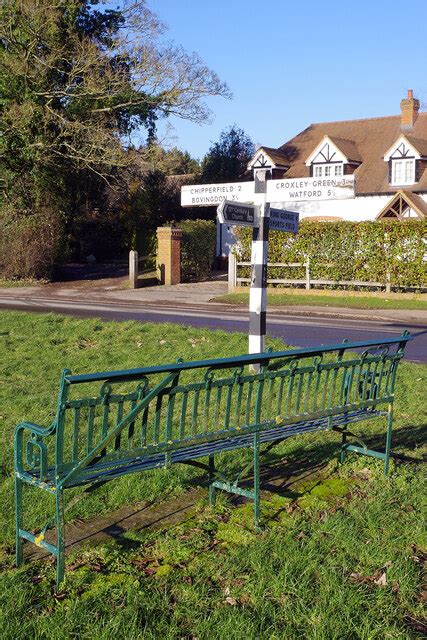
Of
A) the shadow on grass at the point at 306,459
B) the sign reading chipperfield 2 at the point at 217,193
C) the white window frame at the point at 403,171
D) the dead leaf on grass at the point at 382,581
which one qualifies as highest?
the white window frame at the point at 403,171

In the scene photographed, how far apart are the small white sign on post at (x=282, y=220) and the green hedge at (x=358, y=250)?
53.5 ft

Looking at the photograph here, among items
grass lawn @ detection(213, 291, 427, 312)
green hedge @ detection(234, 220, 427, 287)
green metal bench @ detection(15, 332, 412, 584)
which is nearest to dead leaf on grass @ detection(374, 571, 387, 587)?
green metal bench @ detection(15, 332, 412, 584)

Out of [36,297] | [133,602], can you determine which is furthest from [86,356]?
[36,297]

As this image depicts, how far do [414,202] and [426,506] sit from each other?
31.4 metres

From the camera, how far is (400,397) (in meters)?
8.88

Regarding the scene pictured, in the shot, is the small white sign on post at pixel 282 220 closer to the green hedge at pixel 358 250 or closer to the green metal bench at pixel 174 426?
the green metal bench at pixel 174 426

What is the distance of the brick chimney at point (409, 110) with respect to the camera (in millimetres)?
40812

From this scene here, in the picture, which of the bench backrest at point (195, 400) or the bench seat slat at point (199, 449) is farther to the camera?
the bench seat slat at point (199, 449)

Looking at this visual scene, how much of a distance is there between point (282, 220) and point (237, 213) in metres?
1.02

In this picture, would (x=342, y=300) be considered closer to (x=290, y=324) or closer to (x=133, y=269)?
(x=290, y=324)

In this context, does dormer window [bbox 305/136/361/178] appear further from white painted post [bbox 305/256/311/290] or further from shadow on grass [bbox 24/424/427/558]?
shadow on grass [bbox 24/424/427/558]

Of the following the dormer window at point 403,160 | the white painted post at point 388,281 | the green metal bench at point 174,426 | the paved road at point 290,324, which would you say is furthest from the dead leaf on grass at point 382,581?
the dormer window at point 403,160

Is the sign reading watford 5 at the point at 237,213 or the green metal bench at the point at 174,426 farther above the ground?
the sign reading watford 5 at the point at 237,213

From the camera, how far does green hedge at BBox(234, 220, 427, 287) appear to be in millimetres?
25453
